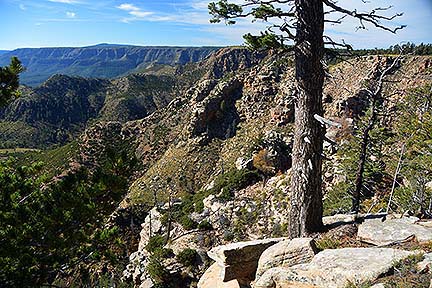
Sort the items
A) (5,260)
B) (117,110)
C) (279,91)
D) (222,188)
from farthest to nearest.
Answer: (117,110)
(279,91)
(222,188)
(5,260)

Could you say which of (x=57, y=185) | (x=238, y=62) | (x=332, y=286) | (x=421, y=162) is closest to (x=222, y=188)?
(x=421, y=162)

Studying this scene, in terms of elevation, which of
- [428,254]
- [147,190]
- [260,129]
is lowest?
[147,190]

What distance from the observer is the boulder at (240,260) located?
22.3ft

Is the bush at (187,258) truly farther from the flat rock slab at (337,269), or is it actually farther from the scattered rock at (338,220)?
the flat rock slab at (337,269)

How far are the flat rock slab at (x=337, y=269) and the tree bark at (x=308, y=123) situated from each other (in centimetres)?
130

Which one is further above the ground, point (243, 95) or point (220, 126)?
point (243, 95)

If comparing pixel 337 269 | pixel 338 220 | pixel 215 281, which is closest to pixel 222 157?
pixel 338 220

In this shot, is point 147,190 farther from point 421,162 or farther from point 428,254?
point 428,254

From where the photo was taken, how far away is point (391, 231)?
630 centimetres

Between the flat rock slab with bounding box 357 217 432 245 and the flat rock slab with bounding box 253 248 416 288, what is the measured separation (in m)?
0.80

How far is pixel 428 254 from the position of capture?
4805 mm

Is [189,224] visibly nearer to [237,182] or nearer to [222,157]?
[237,182]

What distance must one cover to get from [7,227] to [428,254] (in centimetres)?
855

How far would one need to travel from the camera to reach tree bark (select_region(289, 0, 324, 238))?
6.18 meters
